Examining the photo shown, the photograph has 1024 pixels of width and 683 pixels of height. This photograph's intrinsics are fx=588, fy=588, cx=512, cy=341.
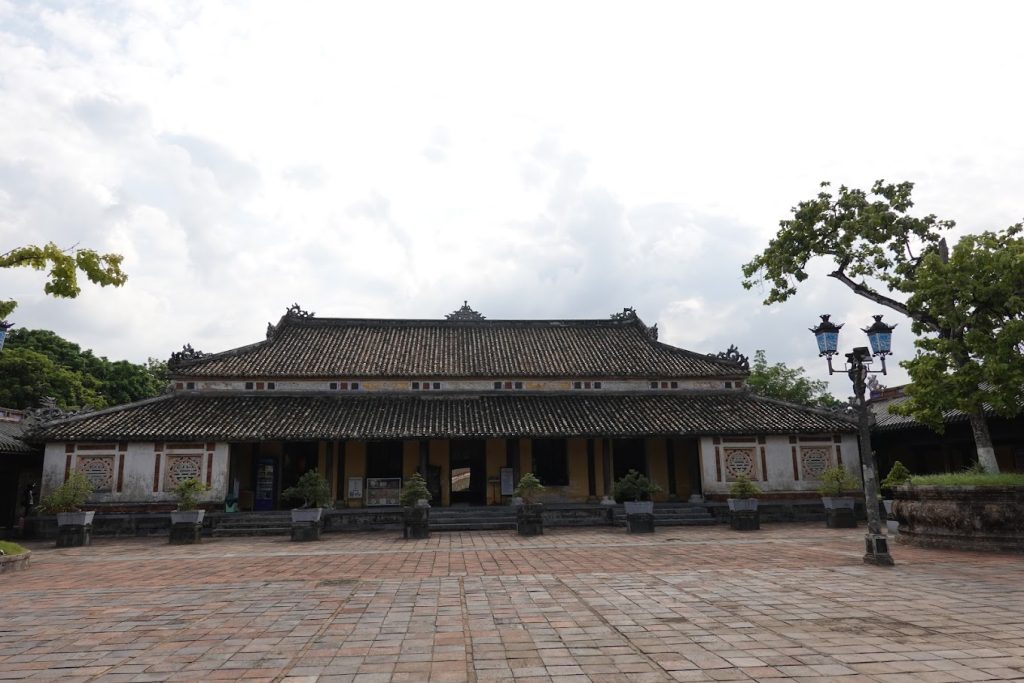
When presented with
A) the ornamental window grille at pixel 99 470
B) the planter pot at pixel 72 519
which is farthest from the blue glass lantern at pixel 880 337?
the ornamental window grille at pixel 99 470

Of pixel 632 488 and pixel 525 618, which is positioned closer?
pixel 525 618

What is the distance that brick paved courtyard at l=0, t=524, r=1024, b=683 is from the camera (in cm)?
525

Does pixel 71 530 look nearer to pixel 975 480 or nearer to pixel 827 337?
pixel 827 337

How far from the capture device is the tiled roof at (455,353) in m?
22.6

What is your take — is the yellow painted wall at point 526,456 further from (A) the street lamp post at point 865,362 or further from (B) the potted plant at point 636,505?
(A) the street lamp post at point 865,362

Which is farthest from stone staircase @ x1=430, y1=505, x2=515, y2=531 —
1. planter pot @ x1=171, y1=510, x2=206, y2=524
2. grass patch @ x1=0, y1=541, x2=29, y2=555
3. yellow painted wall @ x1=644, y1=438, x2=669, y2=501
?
grass patch @ x1=0, y1=541, x2=29, y2=555

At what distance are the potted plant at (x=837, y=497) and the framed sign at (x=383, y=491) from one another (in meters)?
14.1

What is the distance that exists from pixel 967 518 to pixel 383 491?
16801 mm

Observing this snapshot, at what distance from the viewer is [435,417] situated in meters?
21.0

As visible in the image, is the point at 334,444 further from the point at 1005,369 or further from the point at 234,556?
the point at 1005,369

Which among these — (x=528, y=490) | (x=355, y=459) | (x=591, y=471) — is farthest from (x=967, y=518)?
(x=355, y=459)

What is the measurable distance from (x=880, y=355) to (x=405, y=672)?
394 inches

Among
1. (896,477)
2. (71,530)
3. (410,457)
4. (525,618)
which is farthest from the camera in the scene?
(410,457)

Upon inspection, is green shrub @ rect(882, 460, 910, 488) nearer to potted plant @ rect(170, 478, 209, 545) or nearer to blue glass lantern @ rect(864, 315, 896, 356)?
blue glass lantern @ rect(864, 315, 896, 356)
